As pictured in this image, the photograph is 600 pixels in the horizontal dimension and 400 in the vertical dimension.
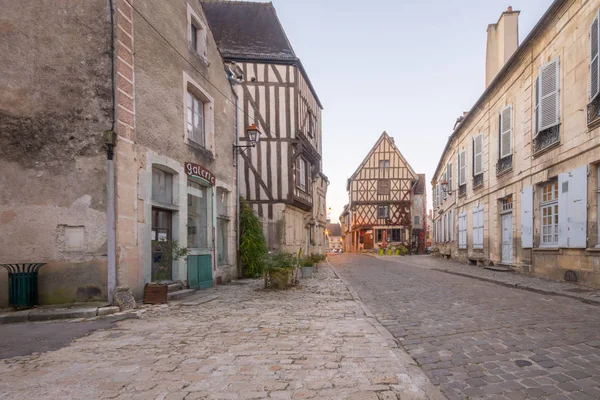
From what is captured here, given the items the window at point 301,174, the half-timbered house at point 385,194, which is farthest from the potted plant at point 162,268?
the half-timbered house at point 385,194

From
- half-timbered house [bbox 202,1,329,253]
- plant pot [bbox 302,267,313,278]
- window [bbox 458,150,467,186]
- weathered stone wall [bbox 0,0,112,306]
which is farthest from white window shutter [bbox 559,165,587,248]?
weathered stone wall [bbox 0,0,112,306]

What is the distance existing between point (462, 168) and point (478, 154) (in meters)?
2.65

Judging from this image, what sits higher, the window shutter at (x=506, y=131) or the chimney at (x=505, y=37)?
the chimney at (x=505, y=37)

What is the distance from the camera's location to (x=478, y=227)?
14.6 metres

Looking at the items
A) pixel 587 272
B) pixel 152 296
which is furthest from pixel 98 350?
pixel 587 272

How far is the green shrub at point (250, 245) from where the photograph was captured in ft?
35.3

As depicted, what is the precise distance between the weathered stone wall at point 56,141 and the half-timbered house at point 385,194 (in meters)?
27.9

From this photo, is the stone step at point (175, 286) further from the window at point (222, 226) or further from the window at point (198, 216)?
the window at point (222, 226)

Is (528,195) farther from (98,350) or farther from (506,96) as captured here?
(98,350)

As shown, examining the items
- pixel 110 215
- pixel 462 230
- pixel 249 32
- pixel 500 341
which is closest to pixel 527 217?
pixel 462 230

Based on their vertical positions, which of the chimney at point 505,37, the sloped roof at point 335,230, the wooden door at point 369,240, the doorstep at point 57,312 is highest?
the chimney at point 505,37

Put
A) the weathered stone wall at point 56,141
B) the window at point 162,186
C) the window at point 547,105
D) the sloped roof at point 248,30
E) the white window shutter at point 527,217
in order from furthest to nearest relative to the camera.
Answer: the sloped roof at point 248,30 → the white window shutter at point 527,217 → the window at point 547,105 → the window at point 162,186 → the weathered stone wall at point 56,141

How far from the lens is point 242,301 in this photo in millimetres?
6508

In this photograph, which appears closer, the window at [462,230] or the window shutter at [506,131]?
the window shutter at [506,131]
